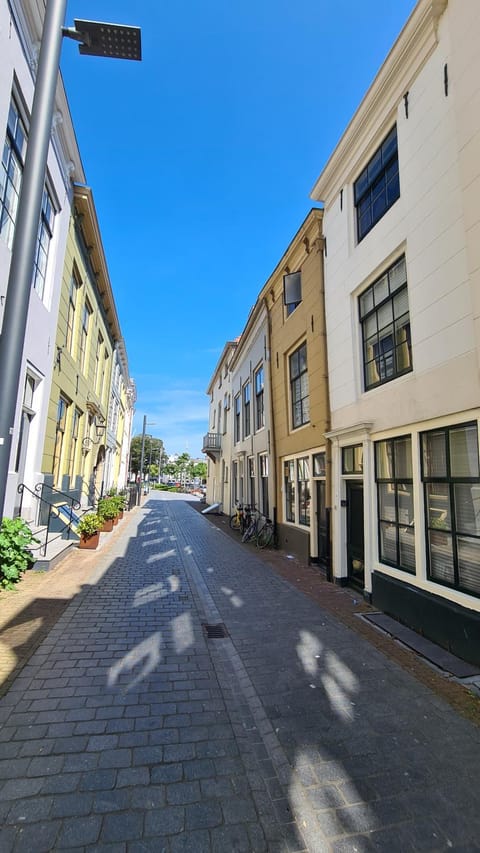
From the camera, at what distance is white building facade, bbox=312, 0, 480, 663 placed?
15.6ft

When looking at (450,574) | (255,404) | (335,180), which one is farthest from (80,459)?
(450,574)

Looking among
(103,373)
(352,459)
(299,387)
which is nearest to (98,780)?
(352,459)

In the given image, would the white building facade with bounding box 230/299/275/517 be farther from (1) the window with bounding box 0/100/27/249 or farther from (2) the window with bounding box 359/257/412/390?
(1) the window with bounding box 0/100/27/249

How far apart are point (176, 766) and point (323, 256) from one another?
9.47 meters

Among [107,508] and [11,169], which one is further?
[107,508]

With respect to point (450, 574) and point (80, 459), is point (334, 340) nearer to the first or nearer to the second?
point (450, 574)

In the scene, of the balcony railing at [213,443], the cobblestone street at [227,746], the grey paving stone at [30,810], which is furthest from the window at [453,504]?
the balcony railing at [213,443]

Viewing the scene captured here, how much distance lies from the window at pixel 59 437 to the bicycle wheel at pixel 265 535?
636 cm

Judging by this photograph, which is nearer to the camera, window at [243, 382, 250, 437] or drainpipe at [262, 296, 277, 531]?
drainpipe at [262, 296, 277, 531]

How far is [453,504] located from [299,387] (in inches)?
259

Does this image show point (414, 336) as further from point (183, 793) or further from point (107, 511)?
point (107, 511)

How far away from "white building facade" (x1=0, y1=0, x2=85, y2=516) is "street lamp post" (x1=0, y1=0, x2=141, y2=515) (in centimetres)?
434

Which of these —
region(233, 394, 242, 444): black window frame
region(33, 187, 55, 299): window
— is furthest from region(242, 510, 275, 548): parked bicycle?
region(33, 187, 55, 299): window

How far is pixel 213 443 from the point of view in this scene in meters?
25.2
